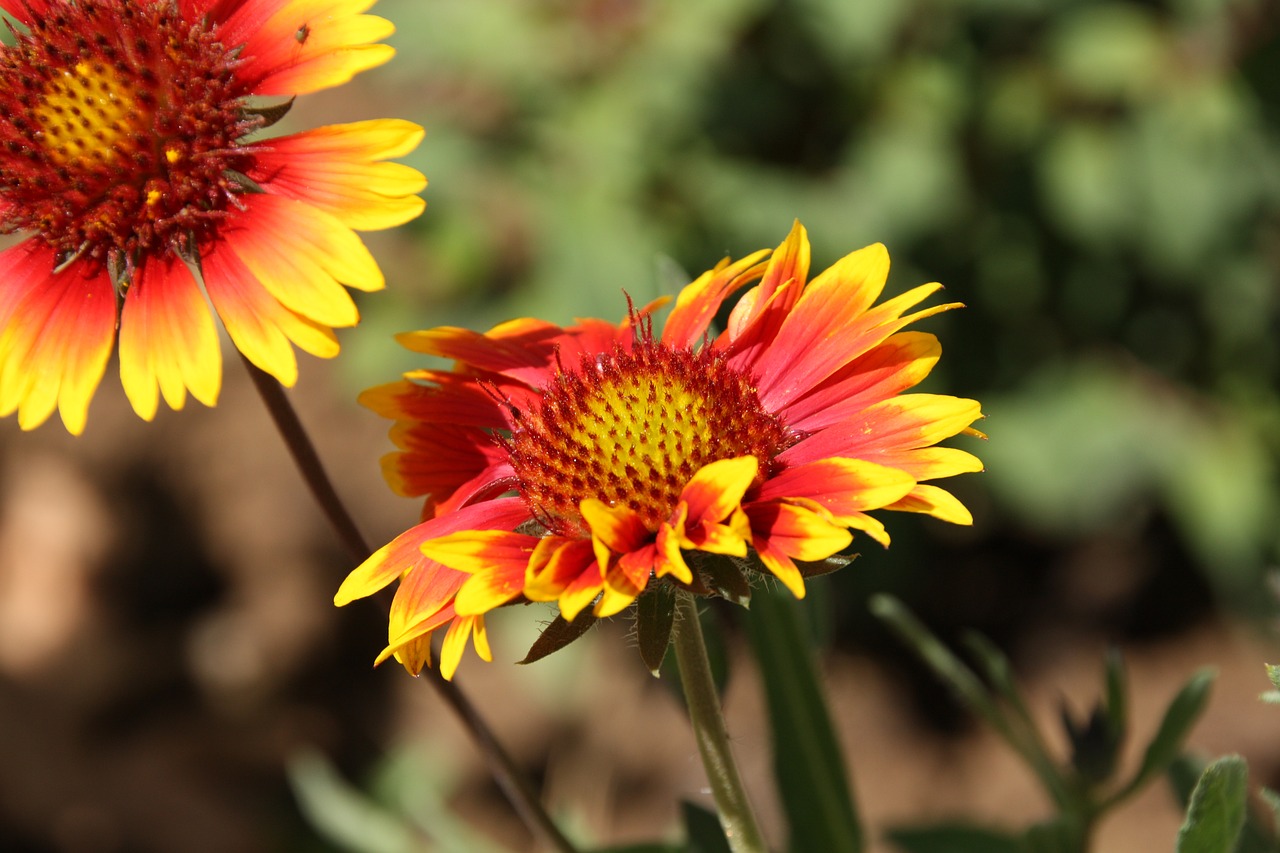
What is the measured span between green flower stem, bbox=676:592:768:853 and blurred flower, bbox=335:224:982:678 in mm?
74

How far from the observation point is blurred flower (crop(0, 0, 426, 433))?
1075 mm

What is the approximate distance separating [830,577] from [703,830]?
54.6 inches

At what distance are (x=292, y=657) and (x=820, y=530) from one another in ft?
7.89

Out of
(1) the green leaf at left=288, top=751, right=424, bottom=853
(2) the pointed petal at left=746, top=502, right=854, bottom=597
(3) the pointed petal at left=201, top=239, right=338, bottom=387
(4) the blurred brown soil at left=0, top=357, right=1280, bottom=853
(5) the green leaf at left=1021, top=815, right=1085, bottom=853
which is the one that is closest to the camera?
(2) the pointed petal at left=746, top=502, right=854, bottom=597

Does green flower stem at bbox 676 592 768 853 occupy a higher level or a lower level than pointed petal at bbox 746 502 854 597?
lower

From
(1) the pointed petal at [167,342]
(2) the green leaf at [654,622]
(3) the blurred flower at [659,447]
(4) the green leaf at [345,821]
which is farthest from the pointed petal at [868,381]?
(4) the green leaf at [345,821]

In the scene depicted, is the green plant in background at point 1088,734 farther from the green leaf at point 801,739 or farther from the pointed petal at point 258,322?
the pointed petal at point 258,322

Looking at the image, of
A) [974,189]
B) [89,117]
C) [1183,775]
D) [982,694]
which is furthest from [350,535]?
[974,189]

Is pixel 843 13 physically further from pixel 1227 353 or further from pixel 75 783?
pixel 75 783

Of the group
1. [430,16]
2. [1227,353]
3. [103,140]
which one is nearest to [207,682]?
[430,16]

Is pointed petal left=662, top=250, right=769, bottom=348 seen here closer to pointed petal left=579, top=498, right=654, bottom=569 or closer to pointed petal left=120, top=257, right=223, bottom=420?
pointed petal left=579, top=498, right=654, bottom=569

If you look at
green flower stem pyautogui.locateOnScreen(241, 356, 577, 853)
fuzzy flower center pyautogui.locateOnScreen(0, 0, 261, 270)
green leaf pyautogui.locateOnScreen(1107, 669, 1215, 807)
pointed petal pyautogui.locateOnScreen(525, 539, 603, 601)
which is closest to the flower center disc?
fuzzy flower center pyautogui.locateOnScreen(0, 0, 261, 270)

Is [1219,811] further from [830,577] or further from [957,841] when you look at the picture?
[830,577]

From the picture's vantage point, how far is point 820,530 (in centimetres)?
94
